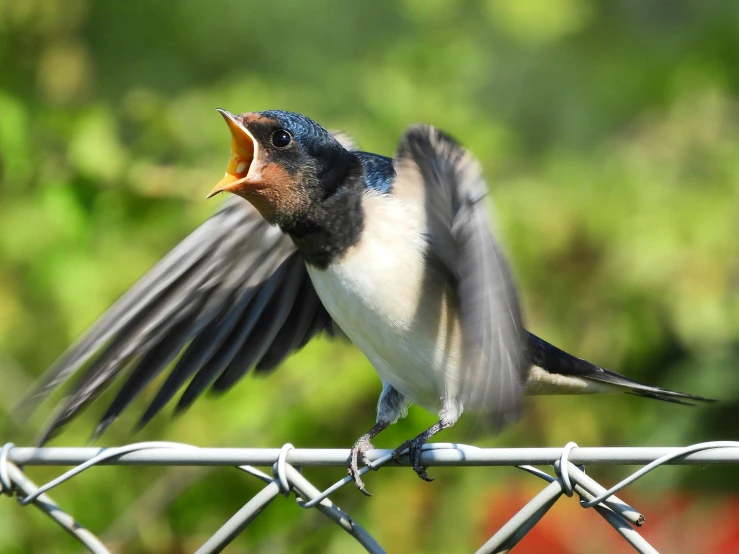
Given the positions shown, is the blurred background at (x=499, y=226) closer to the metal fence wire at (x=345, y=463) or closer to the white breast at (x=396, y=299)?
the white breast at (x=396, y=299)

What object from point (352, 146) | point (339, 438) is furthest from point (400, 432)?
point (352, 146)

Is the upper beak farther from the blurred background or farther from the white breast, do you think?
the blurred background

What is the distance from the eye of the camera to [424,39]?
3648 millimetres

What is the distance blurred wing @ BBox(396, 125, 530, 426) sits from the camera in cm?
150

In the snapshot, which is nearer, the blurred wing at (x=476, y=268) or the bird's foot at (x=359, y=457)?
the blurred wing at (x=476, y=268)

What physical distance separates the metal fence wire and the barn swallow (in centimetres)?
32

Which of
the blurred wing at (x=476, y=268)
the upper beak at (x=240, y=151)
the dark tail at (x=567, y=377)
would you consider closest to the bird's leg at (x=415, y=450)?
the blurred wing at (x=476, y=268)

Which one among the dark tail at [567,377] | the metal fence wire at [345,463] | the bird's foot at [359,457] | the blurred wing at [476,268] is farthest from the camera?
the dark tail at [567,377]

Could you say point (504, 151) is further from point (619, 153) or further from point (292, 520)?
point (292, 520)

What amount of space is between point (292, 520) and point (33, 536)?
0.59 meters

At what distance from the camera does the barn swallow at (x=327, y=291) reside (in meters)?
1.86

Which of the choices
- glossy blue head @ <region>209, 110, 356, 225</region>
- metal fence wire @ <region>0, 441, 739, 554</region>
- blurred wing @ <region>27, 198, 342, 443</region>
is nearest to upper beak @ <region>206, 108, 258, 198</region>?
glossy blue head @ <region>209, 110, 356, 225</region>

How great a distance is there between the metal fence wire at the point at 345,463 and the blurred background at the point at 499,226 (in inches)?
37.7

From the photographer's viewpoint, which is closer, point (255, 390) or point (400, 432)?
point (400, 432)
